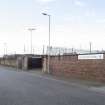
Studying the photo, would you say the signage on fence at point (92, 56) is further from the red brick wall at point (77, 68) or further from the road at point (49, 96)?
the road at point (49, 96)

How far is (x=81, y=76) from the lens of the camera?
1105 inches

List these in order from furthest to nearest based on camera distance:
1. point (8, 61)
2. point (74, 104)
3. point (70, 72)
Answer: point (8, 61), point (70, 72), point (74, 104)

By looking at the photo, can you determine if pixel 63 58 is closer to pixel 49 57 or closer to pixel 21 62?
pixel 49 57

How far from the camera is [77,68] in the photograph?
29.0m

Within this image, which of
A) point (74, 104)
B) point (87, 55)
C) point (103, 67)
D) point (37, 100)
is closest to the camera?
point (74, 104)

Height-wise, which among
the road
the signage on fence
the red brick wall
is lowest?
the road

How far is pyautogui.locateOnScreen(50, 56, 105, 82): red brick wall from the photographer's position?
2570 cm

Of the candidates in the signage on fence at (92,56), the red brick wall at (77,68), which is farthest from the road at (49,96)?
the signage on fence at (92,56)

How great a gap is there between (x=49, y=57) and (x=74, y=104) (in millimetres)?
24210

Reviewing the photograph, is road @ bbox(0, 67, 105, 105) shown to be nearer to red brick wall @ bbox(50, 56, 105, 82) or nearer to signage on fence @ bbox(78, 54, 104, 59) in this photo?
red brick wall @ bbox(50, 56, 105, 82)

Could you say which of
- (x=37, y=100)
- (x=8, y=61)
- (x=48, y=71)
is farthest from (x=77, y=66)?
(x=8, y=61)

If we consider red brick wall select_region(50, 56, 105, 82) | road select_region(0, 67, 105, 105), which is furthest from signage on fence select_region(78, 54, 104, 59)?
road select_region(0, 67, 105, 105)

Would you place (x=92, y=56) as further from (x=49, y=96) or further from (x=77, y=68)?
(x=49, y=96)

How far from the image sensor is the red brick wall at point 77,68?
25.7 metres
